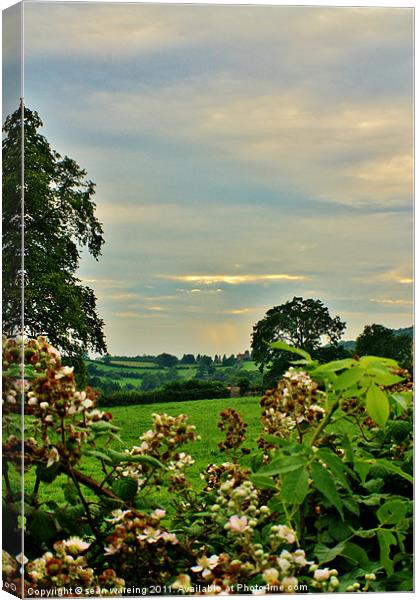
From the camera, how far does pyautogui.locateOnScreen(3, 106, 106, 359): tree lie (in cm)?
342

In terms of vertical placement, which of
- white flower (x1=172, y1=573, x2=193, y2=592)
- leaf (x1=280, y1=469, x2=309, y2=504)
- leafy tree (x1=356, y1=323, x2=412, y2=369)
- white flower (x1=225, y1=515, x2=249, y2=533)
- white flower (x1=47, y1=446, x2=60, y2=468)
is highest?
leafy tree (x1=356, y1=323, x2=412, y2=369)

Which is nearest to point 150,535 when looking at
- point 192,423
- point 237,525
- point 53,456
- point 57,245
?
point 237,525

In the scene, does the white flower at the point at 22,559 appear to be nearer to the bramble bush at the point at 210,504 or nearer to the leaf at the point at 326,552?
the bramble bush at the point at 210,504

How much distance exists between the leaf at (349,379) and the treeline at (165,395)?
3.23ft

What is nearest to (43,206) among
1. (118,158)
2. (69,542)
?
(118,158)

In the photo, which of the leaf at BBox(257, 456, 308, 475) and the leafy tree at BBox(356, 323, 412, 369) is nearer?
the leaf at BBox(257, 456, 308, 475)

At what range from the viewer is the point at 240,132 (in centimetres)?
351

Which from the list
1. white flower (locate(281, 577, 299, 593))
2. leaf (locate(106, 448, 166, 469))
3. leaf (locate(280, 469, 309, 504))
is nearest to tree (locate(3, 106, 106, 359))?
leaf (locate(106, 448, 166, 469))

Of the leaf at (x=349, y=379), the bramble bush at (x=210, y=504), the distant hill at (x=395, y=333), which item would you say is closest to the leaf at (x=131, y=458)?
the bramble bush at (x=210, y=504)

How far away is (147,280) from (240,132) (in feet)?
2.32

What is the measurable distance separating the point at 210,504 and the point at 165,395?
0.49 meters

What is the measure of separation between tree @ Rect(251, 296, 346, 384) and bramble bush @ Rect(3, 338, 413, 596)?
340 millimetres

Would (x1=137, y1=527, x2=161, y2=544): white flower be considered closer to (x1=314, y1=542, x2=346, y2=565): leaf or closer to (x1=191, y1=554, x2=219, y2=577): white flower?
(x1=191, y1=554, x2=219, y2=577): white flower

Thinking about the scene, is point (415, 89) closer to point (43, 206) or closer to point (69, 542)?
point (43, 206)
